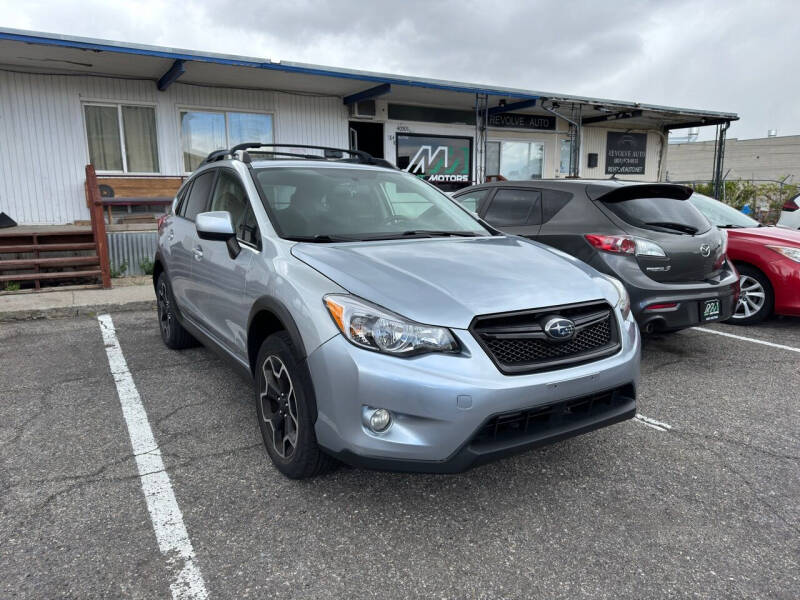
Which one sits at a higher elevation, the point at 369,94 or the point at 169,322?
the point at 369,94

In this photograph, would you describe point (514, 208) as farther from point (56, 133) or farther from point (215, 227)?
point (56, 133)

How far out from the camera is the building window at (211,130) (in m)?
11.4

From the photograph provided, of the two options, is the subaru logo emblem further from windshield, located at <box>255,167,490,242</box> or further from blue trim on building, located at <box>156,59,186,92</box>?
blue trim on building, located at <box>156,59,186,92</box>

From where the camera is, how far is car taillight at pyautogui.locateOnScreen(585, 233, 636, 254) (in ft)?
14.6

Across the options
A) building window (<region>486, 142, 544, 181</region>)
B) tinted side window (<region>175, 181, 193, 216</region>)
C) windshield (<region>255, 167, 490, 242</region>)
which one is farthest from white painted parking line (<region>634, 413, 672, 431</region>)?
building window (<region>486, 142, 544, 181</region>)

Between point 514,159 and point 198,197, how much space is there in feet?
41.4

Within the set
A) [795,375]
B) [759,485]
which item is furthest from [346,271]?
[795,375]

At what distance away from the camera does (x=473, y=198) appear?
620 cm

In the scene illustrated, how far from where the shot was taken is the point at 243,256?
3266mm

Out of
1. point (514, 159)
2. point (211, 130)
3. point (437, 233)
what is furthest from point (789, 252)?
point (514, 159)

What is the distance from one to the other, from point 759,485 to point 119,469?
3332mm

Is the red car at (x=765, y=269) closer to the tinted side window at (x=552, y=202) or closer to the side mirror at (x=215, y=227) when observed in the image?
the tinted side window at (x=552, y=202)

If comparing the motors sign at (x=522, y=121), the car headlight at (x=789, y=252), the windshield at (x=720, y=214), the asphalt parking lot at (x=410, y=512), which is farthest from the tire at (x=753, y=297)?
the motors sign at (x=522, y=121)

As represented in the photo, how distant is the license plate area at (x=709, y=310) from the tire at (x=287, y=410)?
329cm
